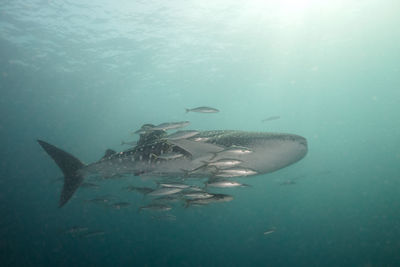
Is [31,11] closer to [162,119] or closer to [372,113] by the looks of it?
[162,119]

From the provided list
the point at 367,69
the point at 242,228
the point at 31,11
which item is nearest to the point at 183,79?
the point at 31,11

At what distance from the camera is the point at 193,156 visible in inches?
174

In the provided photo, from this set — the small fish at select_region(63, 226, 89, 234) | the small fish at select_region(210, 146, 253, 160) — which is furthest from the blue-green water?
the small fish at select_region(210, 146, 253, 160)

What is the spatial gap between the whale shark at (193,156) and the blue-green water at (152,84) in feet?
48.1

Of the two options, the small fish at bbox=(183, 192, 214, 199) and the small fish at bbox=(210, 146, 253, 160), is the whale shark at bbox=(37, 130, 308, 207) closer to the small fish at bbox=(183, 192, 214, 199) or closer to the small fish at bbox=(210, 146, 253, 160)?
the small fish at bbox=(210, 146, 253, 160)

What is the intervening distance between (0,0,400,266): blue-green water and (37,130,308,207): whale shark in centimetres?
1465

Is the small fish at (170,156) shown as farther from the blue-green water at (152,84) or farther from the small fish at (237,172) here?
the blue-green water at (152,84)

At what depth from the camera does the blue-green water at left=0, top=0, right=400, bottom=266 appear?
2119cm

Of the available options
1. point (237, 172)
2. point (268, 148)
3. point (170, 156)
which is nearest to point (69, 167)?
point (170, 156)

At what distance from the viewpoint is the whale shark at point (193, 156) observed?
3980mm

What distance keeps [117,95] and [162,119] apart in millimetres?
17786

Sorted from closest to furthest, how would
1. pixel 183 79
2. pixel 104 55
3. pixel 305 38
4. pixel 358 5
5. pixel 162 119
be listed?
pixel 358 5
pixel 104 55
pixel 305 38
pixel 183 79
pixel 162 119

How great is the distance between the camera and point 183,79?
35281 millimetres

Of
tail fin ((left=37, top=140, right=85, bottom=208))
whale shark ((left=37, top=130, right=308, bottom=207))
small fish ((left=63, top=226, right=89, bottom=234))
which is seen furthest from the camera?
small fish ((left=63, top=226, right=89, bottom=234))
